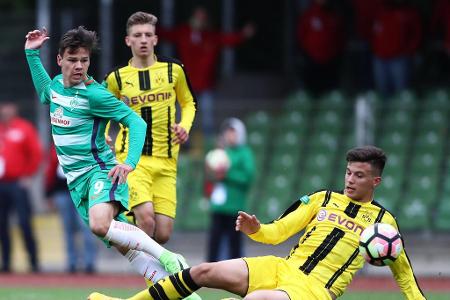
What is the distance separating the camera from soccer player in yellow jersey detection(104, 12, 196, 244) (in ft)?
33.1

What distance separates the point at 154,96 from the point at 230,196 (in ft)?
18.5

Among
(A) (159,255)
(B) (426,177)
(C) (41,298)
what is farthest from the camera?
(B) (426,177)

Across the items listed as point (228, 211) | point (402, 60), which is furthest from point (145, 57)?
point (402, 60)

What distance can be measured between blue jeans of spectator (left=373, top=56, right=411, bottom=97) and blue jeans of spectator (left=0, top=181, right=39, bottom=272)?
6009mm

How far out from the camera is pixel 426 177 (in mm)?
17172

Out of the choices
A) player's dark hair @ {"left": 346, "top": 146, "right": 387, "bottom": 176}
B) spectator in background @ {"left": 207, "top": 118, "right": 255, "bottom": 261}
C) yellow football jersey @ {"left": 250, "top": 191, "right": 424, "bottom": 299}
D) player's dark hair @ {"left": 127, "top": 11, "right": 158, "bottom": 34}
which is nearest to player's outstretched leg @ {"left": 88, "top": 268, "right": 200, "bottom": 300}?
yellow football jersey @ {"left": 250, "top": 191, "right": 424, "bottom": 299}

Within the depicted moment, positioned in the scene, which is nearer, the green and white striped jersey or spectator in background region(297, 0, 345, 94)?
the green and white striped jersey

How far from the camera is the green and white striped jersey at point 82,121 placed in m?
9.29

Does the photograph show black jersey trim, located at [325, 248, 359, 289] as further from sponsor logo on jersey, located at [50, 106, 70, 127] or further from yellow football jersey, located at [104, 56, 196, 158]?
sponsor logo on jersey, located at [50, 106, 70, 127]

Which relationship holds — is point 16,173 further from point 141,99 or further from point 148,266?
point 148,266

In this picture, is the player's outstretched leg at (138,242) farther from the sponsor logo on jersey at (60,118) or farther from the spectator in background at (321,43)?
the spectator in background at (321,43)

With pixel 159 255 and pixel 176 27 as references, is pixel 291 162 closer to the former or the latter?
pixel 176 27

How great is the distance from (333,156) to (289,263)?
29.6ft

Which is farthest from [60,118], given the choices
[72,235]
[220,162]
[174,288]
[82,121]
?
[72,235]
